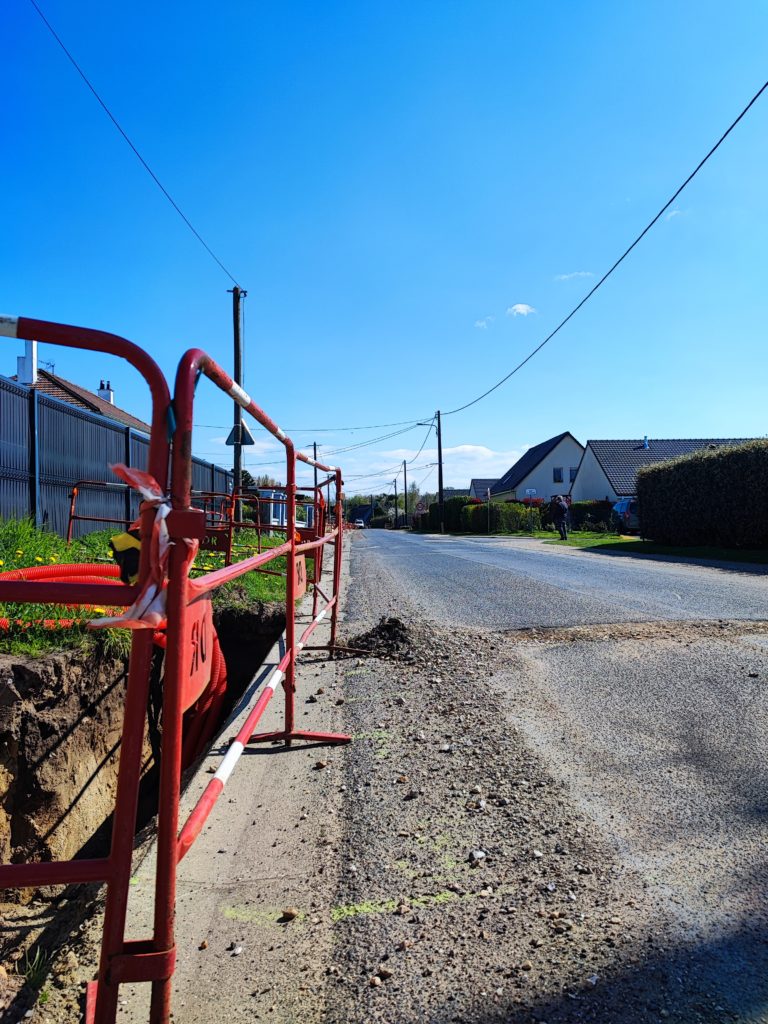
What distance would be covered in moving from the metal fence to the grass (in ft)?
2.68

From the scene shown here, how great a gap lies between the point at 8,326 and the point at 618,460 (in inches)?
1928

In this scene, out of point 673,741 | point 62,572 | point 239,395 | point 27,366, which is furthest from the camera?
point 27,366

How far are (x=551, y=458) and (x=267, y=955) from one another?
57301mm

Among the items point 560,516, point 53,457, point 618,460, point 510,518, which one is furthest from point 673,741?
point 618,460

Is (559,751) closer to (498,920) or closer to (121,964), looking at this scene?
(498,920)

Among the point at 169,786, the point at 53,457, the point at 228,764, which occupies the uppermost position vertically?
the point at 53,457

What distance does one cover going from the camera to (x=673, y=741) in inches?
142

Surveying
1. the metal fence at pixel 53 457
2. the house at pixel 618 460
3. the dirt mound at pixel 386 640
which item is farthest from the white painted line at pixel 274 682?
the house at pixel 618 460

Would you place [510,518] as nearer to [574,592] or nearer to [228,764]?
[574,592]

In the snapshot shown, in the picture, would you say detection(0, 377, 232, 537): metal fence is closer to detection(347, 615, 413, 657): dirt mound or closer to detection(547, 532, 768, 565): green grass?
detection(347, 615, 413, 657): dirt mound

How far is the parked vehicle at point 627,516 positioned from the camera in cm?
3059

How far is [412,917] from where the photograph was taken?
84.7 inches

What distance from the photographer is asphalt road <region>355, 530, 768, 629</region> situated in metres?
7.31

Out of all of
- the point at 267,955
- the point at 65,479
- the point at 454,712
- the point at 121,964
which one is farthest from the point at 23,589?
the point at 65,479
